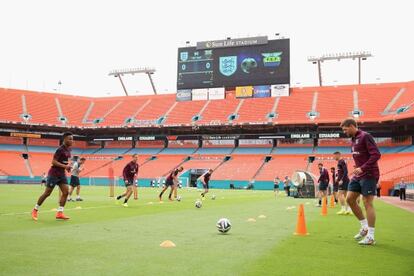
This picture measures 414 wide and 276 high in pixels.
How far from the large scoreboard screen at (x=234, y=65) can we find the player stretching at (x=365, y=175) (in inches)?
1935

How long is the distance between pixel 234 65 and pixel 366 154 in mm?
51736

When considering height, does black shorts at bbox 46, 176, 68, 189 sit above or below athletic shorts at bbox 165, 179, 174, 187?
above

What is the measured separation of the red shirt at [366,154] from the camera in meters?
8.38

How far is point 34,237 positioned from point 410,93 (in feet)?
191

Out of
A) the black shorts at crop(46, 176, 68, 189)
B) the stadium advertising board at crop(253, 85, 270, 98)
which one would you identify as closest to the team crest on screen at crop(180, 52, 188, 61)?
the stadium advertising board at crop(253, 85, 270, 98)

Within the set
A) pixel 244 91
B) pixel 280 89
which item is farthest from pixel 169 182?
pixel 244 91

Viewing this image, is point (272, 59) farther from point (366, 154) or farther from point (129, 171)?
point (366, 154)

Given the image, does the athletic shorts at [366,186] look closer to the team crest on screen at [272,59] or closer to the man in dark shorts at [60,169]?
the man in dark shorts at [60,169]

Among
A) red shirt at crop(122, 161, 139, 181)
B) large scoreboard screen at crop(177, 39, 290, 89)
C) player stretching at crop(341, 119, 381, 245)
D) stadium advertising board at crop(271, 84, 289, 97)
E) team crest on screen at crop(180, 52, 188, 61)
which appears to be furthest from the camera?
team crest on screen at crop(180, 52, 188, 61)

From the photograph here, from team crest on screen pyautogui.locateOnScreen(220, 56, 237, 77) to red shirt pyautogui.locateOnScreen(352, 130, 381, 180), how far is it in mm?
51328

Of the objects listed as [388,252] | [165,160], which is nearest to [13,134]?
[165,160]

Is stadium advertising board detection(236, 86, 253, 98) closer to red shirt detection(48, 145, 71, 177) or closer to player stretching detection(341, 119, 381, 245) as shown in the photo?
red shirt detection(48, 145, 71, 177)

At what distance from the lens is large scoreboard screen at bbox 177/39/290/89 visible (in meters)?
57.1

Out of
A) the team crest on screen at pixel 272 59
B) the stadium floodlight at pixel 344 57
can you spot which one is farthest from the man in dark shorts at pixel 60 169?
the stadium floodlight at pixel 344 57
